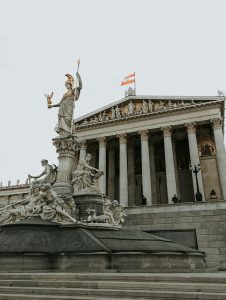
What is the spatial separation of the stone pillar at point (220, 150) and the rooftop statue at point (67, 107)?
835 inches

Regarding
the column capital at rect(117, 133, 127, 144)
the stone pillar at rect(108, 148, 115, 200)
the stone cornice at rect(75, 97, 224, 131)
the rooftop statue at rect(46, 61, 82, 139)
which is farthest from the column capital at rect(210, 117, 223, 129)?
the rooftop statue at rect(46, 61, 82, 139)

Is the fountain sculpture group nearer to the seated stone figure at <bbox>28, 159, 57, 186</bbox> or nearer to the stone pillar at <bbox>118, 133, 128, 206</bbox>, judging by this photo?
the seated stone figure at <bbox>28, 159, 57, 186</bbox>

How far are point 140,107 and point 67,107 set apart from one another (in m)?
25.4

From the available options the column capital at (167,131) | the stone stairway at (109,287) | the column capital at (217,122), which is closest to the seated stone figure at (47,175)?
the stone stairway at (109,287)

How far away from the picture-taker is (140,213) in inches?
971

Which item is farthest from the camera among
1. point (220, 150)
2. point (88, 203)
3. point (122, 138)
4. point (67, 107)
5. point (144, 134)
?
point (122, 138)

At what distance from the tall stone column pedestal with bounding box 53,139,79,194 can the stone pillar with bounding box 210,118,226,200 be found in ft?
69.9

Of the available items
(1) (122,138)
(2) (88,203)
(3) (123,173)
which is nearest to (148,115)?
(1) (122,138)

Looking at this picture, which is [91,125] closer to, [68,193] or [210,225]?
[210,225]

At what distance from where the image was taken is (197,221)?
22172mm

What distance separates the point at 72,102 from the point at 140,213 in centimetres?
1208

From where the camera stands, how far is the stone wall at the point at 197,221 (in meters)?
20.3

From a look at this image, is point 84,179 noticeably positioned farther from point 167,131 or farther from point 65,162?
point 167,131

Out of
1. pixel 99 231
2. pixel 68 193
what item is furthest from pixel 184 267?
pixel 68 193
